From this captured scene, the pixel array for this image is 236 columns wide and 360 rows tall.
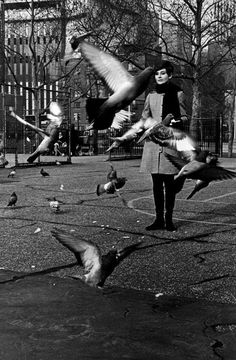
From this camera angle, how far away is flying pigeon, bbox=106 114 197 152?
3.01 metres

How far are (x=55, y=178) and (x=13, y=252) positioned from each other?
10.6m

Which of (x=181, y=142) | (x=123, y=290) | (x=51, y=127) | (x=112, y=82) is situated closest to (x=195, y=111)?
(x=181, y=142)

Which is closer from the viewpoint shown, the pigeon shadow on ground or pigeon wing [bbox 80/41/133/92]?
A: pigeon wing [bbox 80/41/133/92]

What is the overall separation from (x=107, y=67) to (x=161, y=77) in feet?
1.26

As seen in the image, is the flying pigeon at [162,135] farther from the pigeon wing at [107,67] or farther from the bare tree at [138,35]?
the pigeon wing at [107,67]

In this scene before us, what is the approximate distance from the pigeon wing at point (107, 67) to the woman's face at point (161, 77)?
26cm

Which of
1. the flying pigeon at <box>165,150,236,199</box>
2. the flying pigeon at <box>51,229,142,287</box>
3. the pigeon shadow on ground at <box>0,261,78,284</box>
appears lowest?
the pigeon shadow on ground at <box>0,261,78,284</box>

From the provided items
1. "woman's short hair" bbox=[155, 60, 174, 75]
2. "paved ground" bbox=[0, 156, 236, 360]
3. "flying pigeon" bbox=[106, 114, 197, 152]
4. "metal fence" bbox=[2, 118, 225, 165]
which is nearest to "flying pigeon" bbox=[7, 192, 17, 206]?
"paved ground" bbox=[0, 156, 236, 360]

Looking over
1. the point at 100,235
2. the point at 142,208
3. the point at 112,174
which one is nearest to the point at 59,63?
the point at 112,174

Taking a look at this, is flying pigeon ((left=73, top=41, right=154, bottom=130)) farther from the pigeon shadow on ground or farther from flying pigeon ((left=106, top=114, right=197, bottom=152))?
the pigeon shadow on ground

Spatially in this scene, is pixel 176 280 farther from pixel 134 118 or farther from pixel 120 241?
pixel 134 118

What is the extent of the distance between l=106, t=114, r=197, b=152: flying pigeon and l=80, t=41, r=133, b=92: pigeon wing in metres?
0.39

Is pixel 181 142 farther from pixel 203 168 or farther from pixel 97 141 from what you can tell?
pixel 97 141

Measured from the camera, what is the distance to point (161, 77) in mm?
2984
